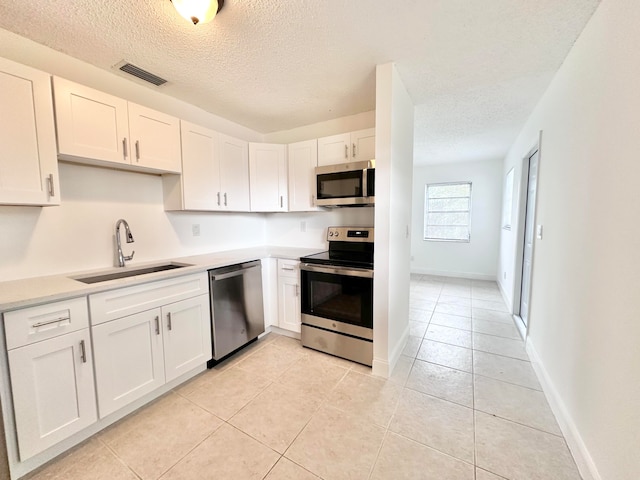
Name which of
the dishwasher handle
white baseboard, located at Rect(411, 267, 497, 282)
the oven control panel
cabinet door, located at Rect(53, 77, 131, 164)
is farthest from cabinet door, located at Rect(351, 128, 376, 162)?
white baseboard, located at Rect(411, 267, 497, 282)

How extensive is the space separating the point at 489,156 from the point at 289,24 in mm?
4747

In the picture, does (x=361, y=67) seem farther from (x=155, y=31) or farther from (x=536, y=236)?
(x=536, y=236)

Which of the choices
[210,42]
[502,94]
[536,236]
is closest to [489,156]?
[502,94]

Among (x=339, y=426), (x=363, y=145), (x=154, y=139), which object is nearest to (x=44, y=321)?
(x=154, y=139)

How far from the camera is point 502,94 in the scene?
2.46 meters

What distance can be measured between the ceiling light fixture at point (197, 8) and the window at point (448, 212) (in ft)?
17.3

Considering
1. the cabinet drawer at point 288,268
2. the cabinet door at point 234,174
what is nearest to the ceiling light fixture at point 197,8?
the cabinet door at point 234,174

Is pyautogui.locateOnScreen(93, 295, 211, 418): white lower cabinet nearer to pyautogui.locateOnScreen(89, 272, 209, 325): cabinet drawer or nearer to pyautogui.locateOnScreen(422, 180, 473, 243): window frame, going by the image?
pyautogui.locateOnScreen(89, 272, 209, 325): cabinet drawer

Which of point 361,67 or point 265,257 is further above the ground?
point 361,67

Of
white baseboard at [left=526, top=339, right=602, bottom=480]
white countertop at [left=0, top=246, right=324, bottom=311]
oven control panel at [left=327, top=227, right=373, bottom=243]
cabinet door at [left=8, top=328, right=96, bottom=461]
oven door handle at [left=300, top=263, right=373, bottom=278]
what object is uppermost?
oven control panel at [left=327, top=227, right=373, bottom=243]

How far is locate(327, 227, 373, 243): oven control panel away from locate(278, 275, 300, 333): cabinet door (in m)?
0.63

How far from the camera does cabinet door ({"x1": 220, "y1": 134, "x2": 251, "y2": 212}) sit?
2666 mm

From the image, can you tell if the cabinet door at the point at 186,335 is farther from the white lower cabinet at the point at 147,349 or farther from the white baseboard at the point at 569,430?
the white baseboard at the point at 569,430

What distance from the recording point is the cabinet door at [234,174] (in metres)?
2.67
